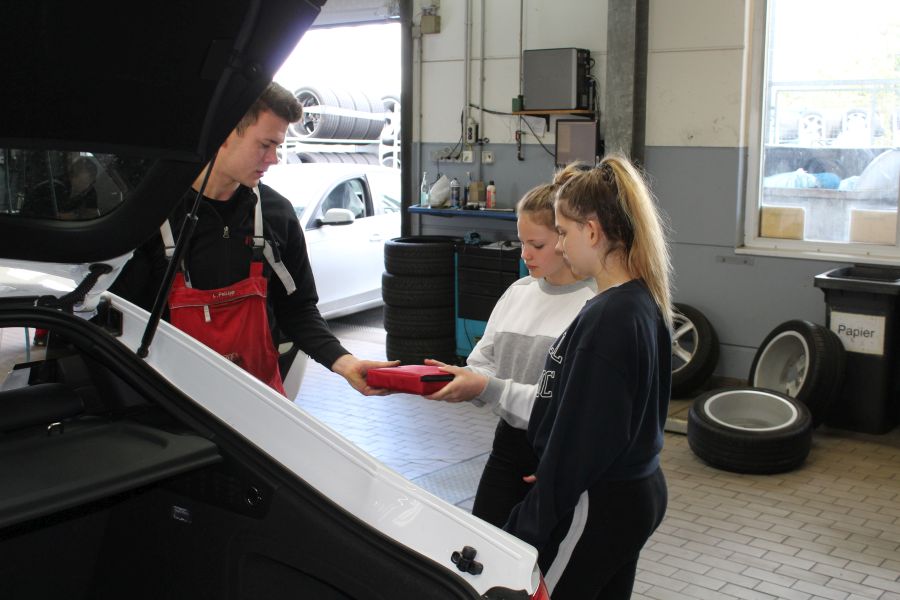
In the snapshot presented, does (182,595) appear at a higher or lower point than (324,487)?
lower

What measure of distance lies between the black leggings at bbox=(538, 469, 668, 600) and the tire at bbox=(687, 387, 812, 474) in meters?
3.00

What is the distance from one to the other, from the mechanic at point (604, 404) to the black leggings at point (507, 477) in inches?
14.2

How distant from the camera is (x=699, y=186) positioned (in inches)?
251

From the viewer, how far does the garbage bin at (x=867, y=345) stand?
208 inches

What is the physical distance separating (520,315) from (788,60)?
14.3 ft

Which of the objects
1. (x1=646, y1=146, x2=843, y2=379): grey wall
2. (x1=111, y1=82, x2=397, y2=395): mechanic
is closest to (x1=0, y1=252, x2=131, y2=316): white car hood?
(x1=111, y1=82, x2=397, y2=395): mechanic

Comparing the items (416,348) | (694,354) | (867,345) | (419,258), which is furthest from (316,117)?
Result: (867,345)

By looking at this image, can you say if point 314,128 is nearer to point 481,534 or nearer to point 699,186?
point 699,186

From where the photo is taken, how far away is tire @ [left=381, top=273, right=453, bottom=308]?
273 inches

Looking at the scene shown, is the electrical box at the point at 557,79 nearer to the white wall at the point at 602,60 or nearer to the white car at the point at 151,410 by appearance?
the white wall at the point at 602,60

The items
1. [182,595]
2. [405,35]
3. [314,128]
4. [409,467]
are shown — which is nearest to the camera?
[182,595]

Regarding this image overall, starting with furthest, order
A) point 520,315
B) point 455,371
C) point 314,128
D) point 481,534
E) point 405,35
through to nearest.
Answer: point 314,128
point 405,35
point 520,315
point 455,371
point 481,534

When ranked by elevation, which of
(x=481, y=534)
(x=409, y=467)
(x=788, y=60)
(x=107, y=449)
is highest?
(x=788, y=60)

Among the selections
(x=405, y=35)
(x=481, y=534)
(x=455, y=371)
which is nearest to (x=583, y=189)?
(x=455, y=371)
